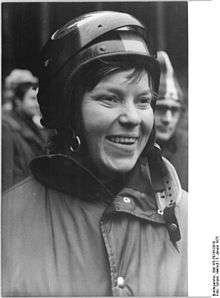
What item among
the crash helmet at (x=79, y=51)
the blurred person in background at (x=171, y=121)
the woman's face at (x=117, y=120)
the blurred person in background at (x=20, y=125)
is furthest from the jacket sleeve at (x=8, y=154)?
the blurred person in background at (x=171, y=121)

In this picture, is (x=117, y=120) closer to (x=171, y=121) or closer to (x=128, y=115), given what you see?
(x=128, y=115)

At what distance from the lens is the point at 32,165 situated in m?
2.21

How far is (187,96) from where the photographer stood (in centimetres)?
224

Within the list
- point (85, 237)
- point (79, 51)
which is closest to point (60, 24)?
point (79, 51)

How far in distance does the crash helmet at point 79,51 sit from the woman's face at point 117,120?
0.07 metres

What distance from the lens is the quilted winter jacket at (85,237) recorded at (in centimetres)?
220

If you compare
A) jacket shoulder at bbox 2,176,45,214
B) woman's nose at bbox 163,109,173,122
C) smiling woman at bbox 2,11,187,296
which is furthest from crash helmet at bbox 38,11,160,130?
jacket shoulder at bbox 2,176,45,214

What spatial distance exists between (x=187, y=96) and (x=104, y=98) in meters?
0.32

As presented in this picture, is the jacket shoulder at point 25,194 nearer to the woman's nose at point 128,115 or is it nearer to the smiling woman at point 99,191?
the smiling woman at point 99,191
